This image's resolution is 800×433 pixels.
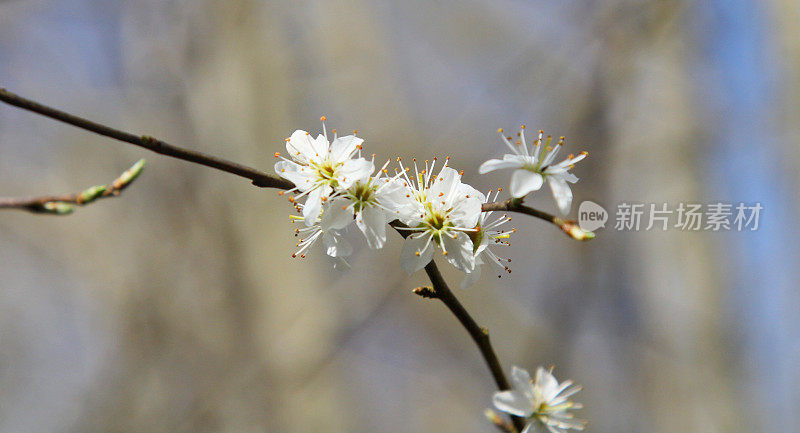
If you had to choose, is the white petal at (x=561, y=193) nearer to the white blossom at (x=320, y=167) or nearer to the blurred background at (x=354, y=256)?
the white blossom at (x=320, y=167)

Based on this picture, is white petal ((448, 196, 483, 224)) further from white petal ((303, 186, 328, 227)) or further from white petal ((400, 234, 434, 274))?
white petal ((303, 186, 328, 227))

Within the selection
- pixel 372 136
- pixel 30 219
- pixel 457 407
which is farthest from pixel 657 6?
pixel 30 219

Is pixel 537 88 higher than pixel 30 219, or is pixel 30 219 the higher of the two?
pixel 537 88

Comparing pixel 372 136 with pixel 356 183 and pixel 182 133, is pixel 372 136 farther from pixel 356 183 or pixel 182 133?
pixel 356 183

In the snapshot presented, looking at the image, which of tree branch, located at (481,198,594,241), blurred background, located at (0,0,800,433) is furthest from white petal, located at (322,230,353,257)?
blurred background, located at (0,0,800,433)

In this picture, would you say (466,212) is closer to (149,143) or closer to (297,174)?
(297,174)
